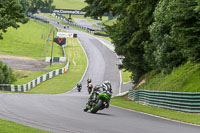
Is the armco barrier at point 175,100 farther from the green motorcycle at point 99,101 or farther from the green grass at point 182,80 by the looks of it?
the green motorcycle at point 99,101

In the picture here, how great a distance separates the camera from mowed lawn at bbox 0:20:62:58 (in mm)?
91750

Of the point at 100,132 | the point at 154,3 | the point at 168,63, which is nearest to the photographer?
the point at 100,132

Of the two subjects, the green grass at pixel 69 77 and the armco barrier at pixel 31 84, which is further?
the green grass at pixel 69 77

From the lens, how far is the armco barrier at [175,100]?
1970cm

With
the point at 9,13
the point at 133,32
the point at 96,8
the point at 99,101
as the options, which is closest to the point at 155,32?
the point at 133,32

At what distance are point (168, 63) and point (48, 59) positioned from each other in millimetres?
54567

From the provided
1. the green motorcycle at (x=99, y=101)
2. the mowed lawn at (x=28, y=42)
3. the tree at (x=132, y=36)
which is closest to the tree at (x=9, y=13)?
the tree at (x=132, y=36)

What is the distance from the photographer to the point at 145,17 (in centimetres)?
3256

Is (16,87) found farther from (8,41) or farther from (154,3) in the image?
(8,41)

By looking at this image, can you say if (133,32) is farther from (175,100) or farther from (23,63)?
(23,63)

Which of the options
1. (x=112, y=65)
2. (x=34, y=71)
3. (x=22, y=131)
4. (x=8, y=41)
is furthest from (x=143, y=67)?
(x=8, y=41)

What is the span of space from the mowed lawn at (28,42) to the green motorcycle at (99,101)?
70.7 m

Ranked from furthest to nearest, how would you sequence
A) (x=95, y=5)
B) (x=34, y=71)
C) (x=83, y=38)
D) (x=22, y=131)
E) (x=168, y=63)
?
(x=83, y=38)
(x=34, y=71)
(x=95, y=5)
(x=168, y=63)
(x=22, y=131)

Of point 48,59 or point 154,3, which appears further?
point 48,59
